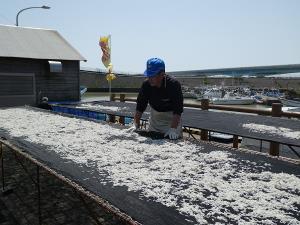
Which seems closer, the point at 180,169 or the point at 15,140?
the point at 180,169

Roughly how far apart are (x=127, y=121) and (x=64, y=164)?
9743 millimetres

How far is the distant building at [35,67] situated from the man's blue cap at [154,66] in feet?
36.5

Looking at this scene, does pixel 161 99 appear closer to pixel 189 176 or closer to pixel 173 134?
pixel 173 134

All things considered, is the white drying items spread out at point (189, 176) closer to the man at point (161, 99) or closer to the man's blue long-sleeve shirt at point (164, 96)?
the man at point (161, 99)

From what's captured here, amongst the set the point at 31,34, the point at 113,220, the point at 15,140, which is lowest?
the point at 113,220

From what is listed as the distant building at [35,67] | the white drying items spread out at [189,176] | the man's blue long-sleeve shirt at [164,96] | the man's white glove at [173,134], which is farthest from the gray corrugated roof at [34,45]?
the man's white glove at [173,134]

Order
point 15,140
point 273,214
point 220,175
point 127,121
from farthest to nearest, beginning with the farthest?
point 127,121 → point 15,140 → point 220,175 → point 273,214

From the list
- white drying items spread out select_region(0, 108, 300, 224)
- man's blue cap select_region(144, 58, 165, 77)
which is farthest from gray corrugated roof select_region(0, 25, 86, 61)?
man's blue cap select_region(144, 58, 165, 77)

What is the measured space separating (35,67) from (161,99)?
1162 centimetres

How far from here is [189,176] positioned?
3.05 m

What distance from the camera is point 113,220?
5.27 meters

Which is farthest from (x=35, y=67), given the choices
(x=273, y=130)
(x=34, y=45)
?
(x=273, y=130)

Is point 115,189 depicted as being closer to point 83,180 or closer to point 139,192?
point 139,192

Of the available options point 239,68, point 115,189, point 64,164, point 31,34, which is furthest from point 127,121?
point 239,68
